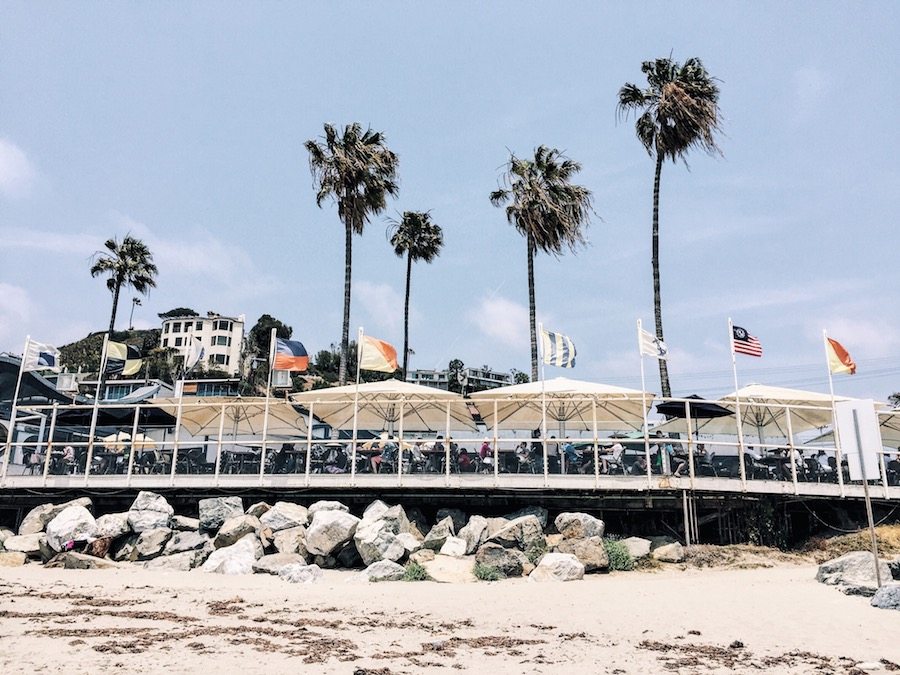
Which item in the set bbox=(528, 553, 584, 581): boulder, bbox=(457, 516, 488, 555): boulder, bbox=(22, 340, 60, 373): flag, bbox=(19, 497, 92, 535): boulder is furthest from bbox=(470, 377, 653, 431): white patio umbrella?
bbox=(22, 340, 60, 373): flag

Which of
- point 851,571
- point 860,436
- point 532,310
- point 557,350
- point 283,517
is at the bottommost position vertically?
point 851,571

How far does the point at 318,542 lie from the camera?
15.9 m

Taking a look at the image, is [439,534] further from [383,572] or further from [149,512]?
[149,512]

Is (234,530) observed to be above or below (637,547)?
above

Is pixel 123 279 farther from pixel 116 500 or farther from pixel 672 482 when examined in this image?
pixel 672 482

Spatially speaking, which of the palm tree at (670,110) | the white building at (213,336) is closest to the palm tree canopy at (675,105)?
the palm tree at (670,110)

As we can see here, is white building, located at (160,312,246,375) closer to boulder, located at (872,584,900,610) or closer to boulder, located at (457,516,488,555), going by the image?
boulder, located at (457,516,488,555)

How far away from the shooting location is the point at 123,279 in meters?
36.8

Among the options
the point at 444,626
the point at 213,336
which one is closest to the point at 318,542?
the point at 444,626

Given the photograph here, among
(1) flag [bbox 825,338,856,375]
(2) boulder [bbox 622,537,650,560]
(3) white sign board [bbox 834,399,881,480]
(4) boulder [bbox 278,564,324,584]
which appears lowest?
(4) boulder [bbox 278,564,324,584]

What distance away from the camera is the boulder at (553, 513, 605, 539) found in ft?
52.6

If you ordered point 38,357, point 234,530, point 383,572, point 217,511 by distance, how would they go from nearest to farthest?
point 383,572
point 234,530
point 217,511
point 38,357

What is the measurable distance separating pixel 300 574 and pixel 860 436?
423 inches

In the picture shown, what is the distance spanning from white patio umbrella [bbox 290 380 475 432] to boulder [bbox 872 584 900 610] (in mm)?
10313
